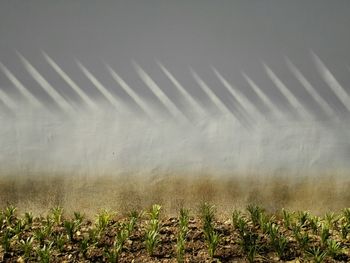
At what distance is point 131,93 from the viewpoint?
4.74 metres

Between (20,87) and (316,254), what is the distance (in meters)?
4.30

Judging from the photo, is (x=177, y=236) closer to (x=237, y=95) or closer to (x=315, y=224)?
(x=315, y=224)

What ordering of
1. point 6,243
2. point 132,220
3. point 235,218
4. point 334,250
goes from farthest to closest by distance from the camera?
point 235,218, point 132,220, point 6,243, point 334,250

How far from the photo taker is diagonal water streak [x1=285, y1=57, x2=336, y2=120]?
473 centimetres

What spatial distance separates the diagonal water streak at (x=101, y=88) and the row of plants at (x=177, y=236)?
60.3 inches

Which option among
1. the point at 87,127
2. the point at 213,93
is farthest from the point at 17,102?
the point at 213,93

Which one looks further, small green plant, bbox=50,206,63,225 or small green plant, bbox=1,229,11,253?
small green plant, bbox=50,206,63,225

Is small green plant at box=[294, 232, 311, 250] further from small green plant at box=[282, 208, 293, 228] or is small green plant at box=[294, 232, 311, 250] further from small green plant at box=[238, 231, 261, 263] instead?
small green plant at box=[238, 231, 261, 263]

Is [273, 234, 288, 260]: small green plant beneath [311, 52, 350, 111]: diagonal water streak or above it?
beneath

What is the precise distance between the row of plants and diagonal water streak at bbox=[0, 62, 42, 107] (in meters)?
1.49

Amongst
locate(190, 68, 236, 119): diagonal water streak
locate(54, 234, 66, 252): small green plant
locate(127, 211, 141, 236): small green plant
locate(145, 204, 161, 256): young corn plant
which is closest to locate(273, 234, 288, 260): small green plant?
locate(145, 204, 161, 256): young corn plant

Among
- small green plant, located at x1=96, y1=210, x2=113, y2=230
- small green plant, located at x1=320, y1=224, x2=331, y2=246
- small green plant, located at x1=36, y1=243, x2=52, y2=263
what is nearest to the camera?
small green plant, located at x1=36, y1=243, x2=52, y2=263

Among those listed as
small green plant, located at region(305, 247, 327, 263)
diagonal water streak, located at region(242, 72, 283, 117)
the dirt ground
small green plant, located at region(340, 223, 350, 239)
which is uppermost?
diagonal water streak, located at region(242, 72, 283, 117)

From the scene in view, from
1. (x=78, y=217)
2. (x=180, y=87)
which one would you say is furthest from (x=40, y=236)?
(x=180, y=87)
